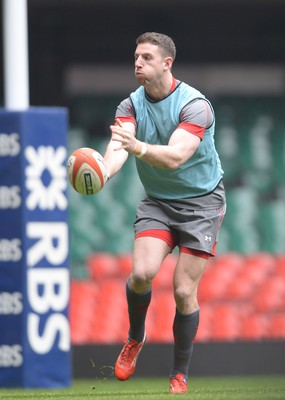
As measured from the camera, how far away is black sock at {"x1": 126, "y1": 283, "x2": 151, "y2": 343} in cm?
773

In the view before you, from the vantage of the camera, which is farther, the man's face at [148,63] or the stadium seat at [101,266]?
the stadium seat at [101,266]

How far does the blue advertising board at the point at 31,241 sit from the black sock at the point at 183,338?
2.76 metres

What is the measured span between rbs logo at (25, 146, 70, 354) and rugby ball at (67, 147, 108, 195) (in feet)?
10.3

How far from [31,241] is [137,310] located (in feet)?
9.24

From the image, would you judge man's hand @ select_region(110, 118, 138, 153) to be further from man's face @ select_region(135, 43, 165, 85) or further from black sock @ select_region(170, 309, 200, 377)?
black sock @ select_region(170, 309, 200, 377)

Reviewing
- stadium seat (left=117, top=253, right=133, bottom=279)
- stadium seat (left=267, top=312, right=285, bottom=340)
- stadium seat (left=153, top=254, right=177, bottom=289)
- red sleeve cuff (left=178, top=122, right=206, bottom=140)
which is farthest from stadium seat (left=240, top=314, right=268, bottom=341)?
red sleeve cuff (left=178, top=122, right=206, bottom=140)

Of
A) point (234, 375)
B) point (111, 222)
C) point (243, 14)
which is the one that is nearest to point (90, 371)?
point (234, 375)

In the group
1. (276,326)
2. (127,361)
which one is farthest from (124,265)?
(127,361)

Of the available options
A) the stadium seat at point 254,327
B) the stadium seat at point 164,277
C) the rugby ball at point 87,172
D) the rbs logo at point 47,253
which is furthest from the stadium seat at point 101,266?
the rugby ball at point 87,172

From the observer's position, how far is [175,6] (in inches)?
651

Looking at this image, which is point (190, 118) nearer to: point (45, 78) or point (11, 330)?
point (11, 330)

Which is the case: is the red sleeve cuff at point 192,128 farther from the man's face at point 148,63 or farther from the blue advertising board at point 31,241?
the blue advertising board at point 31,241

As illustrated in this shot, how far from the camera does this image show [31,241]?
10.4 meters

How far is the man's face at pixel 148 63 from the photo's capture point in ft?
24.5
